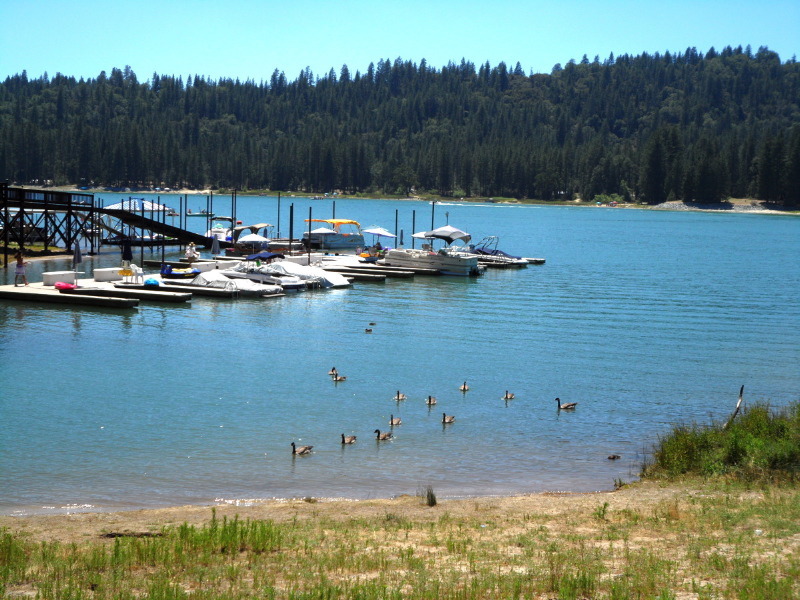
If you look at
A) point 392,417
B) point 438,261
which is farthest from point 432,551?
point 438,261

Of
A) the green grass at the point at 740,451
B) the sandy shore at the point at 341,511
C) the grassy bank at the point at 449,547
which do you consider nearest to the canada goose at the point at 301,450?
the sandy shore at the point at 341,511

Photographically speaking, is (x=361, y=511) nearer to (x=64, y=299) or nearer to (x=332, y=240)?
(x=64, y=299)

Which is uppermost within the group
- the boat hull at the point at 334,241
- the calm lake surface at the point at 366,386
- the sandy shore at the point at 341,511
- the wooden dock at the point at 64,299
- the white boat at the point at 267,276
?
the boat hull at the point at 334,241

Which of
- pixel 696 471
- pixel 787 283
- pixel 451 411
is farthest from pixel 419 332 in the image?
pixel 787 283

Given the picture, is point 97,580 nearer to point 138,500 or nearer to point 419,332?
point 138,500

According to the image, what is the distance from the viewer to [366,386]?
92.2 ft

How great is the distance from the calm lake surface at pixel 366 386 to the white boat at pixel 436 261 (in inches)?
271

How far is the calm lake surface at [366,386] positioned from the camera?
1883cm

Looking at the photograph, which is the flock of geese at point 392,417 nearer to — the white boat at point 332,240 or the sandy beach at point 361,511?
the sandy beach at point 361,511

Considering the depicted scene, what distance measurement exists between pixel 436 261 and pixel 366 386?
38.7 meters

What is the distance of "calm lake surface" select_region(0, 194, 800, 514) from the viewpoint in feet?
61.8

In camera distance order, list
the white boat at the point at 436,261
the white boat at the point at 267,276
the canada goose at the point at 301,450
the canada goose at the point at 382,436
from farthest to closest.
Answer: the white boat at the point at 436,261
the white boat at the point at 267,276
the canada goose at the point at 382,436
the canada goose at the point at 301,450

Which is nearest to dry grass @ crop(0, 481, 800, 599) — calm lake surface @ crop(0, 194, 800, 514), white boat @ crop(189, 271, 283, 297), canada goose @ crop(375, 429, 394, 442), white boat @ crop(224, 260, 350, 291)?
calm lake surface @ crop(0, 194, 800, 514)

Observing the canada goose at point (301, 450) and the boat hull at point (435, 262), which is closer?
the canada goose at point (301, 450)
